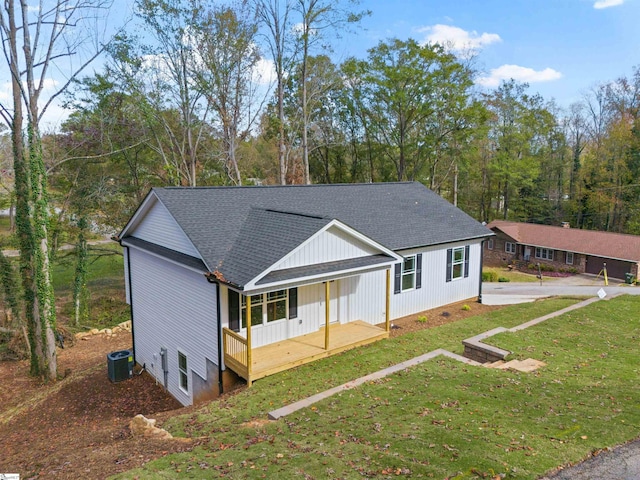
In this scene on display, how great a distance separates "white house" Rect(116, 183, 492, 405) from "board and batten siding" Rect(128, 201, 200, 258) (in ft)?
0.11

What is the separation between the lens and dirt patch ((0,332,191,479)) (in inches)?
288

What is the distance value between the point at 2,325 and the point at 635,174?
157 feet

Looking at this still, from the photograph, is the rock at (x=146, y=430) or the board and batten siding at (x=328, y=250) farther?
the board and batten siding at (x=328, y=250)

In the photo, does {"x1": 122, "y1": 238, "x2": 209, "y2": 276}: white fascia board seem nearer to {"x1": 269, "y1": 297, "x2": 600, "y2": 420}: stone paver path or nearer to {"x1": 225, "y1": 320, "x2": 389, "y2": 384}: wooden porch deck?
{"x1": 225, "y1": 320, "x2": 389, "y2": 384}: wooden porch deck

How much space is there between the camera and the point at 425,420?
763 centimetres

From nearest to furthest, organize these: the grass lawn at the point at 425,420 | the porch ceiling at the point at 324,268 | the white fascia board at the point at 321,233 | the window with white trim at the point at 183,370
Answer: the grass lawn at the point at 425,420 → the white fascia board at the point at 321,233 → the porch ceiling at the point at 324,268 → the window with white trim at the point at 183,370

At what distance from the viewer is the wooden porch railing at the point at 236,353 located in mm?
10414

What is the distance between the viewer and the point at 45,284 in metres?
15.2

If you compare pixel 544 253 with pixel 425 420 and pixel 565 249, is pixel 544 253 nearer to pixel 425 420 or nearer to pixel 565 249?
pixel 565 249

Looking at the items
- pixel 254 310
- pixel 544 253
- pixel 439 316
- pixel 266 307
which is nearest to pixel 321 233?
pixel 266 307

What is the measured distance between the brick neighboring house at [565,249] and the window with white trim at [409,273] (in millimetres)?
21227

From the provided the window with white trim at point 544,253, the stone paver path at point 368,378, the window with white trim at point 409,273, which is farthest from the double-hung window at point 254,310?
the window with white trim at point 544,253

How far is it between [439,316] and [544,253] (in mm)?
23007

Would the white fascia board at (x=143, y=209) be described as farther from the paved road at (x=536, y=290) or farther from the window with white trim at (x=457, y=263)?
the paved road at (x=536, y=290)
